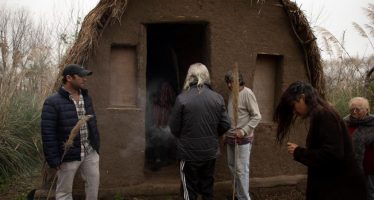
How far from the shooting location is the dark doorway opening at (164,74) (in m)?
7.73

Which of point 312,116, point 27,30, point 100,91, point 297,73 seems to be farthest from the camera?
point 27,30

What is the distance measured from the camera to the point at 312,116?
3.21 metres

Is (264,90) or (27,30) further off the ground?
(27,30)

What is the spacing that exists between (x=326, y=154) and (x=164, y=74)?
5711 mm

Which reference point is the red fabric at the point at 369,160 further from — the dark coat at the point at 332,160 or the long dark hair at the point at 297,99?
the long dark hair at the point at 297,99

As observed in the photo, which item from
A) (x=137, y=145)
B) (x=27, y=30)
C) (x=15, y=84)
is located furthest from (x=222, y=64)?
(x=27, y=30)

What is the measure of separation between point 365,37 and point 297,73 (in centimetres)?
275

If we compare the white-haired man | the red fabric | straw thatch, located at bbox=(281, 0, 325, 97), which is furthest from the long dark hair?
straw thatch, located at bbox=(281, 0, 325, 97)

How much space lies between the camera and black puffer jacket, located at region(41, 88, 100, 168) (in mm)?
4410

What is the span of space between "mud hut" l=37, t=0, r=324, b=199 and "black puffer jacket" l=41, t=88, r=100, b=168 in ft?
3.63

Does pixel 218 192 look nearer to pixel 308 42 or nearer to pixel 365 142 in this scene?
pixel 365 142

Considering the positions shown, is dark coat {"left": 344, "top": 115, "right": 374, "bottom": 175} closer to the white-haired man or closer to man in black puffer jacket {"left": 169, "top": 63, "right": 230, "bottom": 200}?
the white-haired man

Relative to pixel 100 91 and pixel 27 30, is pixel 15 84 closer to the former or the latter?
pixel 100 91

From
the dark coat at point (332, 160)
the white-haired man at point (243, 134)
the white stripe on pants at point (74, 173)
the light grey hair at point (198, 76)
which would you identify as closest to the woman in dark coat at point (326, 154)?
the dark coat at point (332, 160)
